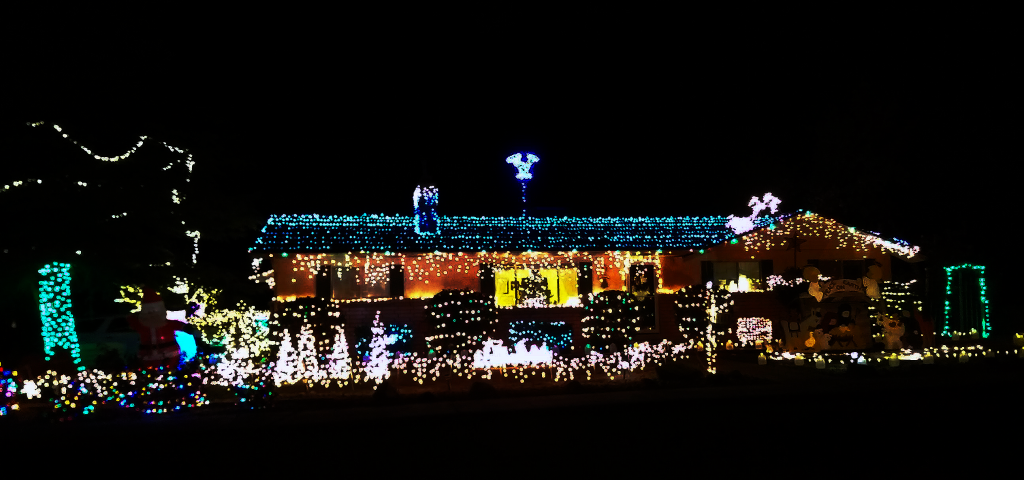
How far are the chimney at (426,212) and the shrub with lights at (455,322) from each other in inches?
208

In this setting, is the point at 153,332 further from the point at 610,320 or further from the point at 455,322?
the point at 610,320

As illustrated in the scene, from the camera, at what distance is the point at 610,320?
51.7 ft

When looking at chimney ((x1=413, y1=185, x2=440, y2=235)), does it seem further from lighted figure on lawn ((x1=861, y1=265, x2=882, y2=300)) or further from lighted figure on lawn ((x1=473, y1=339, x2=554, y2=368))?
lighted figure on lawn ((x1=861, y1=265, x2=882, y2=300))

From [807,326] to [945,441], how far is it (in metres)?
9.11

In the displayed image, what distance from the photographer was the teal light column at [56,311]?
15.1m

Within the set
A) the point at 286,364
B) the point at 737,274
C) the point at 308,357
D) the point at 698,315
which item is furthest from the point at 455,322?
the point at 737,274

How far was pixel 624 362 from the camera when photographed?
14.9m

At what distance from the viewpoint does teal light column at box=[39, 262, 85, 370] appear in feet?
49.5

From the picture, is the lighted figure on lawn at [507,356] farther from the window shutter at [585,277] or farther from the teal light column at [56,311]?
the teal light column at [56,311]

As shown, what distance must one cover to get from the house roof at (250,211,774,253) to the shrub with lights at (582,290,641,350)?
4.14 metres

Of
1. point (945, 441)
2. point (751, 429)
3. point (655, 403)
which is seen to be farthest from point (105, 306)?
point (945, 441)

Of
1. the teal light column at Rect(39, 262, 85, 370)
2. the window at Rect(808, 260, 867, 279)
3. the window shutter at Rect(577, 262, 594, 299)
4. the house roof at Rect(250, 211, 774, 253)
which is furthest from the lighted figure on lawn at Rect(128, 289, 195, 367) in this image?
the window at Rect(808, 260, 867, 279)

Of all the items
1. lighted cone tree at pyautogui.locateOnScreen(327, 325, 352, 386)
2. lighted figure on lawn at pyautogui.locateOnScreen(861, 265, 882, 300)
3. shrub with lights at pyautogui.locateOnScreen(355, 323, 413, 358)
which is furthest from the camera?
shrub with lights at pyautogui.locateOnScreen(355, 323, 413, 358)

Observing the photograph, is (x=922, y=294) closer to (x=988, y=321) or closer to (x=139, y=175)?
(x=988, y=321)
